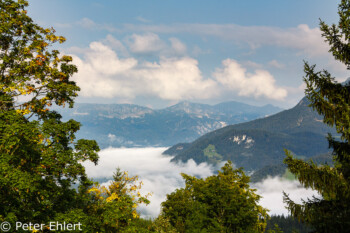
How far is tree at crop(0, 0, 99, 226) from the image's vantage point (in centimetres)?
1160

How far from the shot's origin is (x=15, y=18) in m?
16.9

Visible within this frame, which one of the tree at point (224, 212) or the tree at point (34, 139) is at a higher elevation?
the tree at point (34, 139)

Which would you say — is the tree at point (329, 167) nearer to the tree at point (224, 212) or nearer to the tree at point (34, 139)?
the tree at point (34, 139)

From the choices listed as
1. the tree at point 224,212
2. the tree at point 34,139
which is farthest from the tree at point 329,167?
the tree at point 224,212

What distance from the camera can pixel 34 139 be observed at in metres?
13.3

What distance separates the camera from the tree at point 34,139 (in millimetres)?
11602

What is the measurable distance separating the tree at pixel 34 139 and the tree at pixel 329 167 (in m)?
11.6

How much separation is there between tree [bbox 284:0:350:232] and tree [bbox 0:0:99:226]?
11587 millimetres

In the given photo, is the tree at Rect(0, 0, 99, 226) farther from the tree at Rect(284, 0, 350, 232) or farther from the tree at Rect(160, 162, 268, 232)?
the tree at Rect(160, 162, 268, 232)

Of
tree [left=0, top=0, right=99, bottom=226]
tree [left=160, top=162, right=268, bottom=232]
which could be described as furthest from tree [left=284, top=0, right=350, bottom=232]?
tree [left=160, top=162, right=268, bottom=232]

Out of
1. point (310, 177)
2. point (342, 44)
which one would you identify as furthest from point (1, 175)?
point (342, 44)

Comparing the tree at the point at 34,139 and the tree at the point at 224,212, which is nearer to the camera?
the tree at the point at 34,139

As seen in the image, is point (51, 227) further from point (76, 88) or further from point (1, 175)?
point (76, 88)

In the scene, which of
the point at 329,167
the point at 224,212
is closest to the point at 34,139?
the point at 329,167
